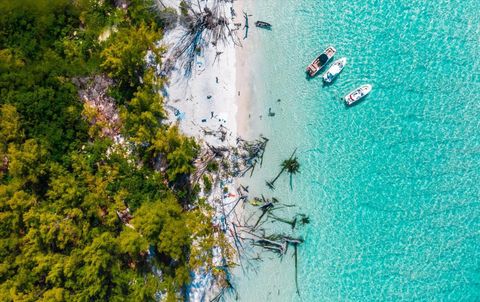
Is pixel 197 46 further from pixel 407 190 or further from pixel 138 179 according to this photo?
pixel 407 190

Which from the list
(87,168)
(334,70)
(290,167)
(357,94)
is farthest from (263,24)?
(87,168)

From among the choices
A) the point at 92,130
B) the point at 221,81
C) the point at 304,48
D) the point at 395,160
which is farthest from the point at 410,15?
the point at 92,130

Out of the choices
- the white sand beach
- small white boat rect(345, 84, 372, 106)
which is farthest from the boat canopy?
the white sand beach

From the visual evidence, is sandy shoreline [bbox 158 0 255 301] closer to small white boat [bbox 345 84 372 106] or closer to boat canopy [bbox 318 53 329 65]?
boat canopy [bbox 318 53 329 65]

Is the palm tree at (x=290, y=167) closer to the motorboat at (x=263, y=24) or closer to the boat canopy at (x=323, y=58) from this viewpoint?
the boat canopy at (x=323, y=58)

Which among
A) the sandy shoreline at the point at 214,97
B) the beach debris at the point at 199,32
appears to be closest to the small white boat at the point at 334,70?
the sandy shoreline at the point at 214,97
